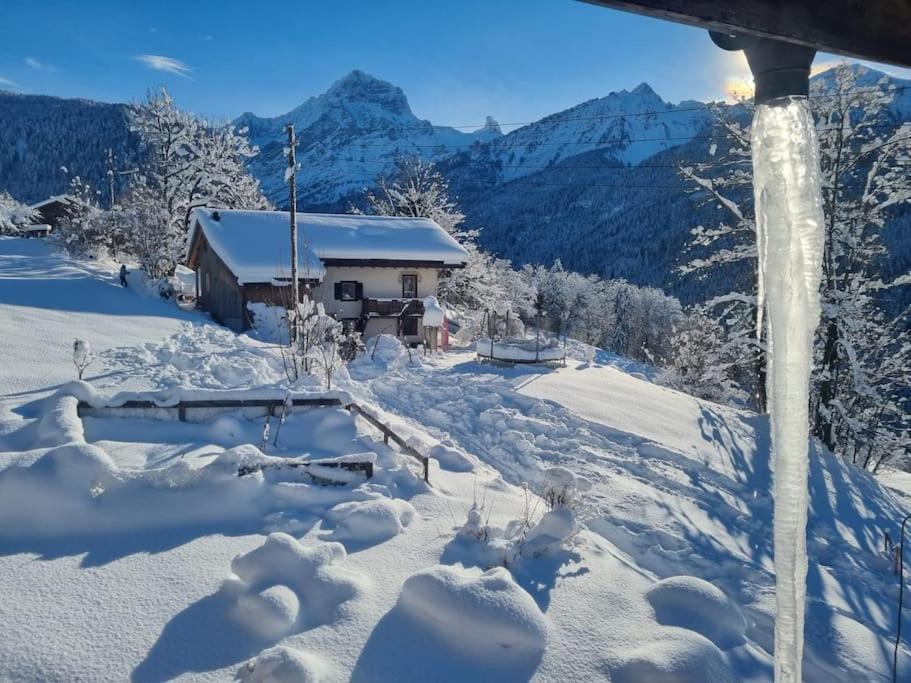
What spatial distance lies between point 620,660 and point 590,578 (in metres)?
1.15

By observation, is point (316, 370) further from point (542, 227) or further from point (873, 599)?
point (542, 227)

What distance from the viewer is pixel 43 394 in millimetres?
7641

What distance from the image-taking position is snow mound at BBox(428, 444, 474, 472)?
7.55m

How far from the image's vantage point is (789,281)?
1.72m

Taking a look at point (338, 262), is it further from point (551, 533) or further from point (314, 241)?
point (551, 533)

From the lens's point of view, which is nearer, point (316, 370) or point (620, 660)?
point (620, 660)

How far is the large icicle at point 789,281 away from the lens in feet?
5.36


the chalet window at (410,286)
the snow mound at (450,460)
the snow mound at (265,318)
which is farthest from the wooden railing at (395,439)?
the chalet window at (410,286)

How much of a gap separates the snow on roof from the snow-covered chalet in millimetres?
41

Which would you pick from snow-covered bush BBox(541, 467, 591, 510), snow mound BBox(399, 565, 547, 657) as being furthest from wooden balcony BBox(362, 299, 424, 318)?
snow mound BBox(399, 565, 547, 657)

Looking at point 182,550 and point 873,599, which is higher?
point 182,550

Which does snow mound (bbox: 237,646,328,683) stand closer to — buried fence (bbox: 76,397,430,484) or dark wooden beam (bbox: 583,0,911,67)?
buried fence (bbox: 76,397,430,484)

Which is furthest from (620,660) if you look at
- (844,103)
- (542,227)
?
(542,227)

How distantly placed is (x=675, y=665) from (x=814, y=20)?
338 centimetres
